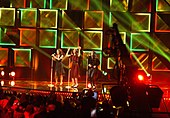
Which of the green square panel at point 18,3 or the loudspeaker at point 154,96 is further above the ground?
the green square panel at point 18,3

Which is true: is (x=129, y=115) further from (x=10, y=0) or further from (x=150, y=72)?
(x=10, y=0)

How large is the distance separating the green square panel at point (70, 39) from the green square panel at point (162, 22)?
4263 mm

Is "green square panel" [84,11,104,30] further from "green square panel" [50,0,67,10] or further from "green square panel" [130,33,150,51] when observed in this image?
"green square panel" [130,33,150,51]

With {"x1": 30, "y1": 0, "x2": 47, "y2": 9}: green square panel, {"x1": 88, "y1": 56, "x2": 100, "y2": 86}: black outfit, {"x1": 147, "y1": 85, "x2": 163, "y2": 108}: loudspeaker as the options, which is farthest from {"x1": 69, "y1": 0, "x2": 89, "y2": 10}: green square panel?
{"x1": 147, "y1": 85, "x2": 163, "y2": 108}: loudspeaker

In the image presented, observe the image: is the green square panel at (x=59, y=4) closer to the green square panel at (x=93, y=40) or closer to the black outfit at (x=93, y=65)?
the green square panel at (x=93, y=40)

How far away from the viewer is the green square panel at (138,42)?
2241 cm

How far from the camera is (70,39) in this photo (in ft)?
74.4

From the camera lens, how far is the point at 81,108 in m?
7.41

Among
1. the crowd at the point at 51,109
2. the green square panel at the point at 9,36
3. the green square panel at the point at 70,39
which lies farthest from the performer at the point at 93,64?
the crowd at the point at 51,109

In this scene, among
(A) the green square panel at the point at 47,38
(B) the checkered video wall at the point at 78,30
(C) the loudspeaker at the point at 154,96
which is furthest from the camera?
(A) the green square panel at the point at 47,38

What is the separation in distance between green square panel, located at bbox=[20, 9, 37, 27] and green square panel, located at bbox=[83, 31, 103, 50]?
287 centimetres

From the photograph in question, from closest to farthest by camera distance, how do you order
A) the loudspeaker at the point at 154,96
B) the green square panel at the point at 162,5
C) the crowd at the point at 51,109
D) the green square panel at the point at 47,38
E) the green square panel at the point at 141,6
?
the crowd at the point at 51,109
the loudspeaker at the point at 154,96
the green square panel at the point at 162,5
the green square panel at the point at 141,6
the green square panel at the point at 47,38

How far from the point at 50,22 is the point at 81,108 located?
15.7 meters

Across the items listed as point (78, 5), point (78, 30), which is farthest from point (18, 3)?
point (78, 30)
